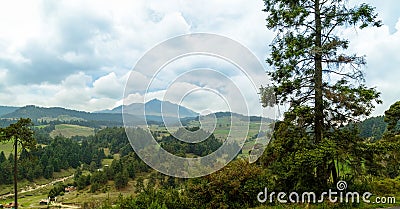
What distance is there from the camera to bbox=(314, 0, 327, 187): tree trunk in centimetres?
1176

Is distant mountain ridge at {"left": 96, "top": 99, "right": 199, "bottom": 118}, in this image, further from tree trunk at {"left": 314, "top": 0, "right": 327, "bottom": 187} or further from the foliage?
the foliage

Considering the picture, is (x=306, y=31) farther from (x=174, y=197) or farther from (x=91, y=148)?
(x=91, y=148)

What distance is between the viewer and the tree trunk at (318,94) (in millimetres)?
11758

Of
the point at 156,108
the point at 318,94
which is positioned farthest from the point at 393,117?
the point at 156,108

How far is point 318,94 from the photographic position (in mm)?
12070

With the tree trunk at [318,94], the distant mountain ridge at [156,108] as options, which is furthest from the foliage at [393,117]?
the distant mountain ridge at [156,108]

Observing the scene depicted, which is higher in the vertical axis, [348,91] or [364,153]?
[348,91]

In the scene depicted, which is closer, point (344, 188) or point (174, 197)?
point (174, 197)

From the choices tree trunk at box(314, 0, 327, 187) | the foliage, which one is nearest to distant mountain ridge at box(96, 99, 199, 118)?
tree trunk at box(314, 0, 327, 187)

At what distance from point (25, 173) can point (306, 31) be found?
98.0m

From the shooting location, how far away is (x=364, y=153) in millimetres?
11422

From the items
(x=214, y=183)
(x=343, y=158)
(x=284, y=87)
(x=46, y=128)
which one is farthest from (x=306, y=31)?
(x=46, y=128)

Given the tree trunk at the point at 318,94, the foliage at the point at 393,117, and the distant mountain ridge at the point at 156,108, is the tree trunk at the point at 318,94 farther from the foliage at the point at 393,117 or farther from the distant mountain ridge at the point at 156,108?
the foliage at the point at 393,117

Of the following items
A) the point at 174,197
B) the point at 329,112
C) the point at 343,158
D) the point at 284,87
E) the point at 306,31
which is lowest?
the point at 174,197
